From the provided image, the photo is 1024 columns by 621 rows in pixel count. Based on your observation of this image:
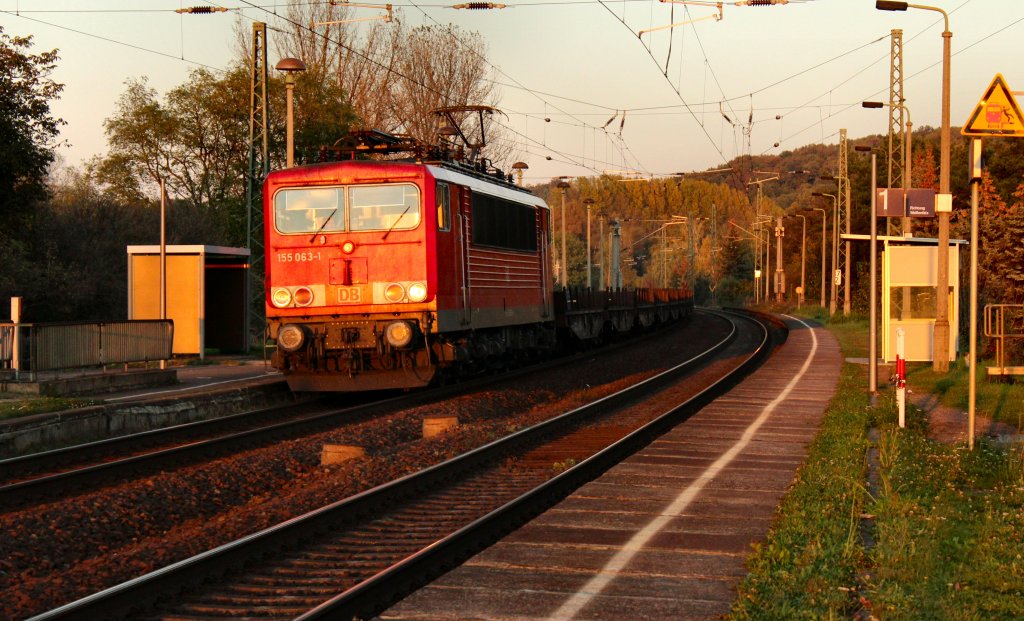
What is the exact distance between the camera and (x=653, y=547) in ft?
25.8

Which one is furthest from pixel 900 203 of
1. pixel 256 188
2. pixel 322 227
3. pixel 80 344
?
pixel 256 188

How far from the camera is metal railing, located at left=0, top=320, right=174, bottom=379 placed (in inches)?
752

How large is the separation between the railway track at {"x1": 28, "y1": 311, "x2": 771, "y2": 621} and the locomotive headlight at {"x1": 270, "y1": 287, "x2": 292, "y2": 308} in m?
5.86

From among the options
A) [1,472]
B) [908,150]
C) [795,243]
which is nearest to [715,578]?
[1,472]

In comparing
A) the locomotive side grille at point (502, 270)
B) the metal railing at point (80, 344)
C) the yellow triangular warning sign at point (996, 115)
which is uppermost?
the yellow triangular warning sign at point (996, 115)

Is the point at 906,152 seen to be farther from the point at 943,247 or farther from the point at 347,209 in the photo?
the point at 347,209

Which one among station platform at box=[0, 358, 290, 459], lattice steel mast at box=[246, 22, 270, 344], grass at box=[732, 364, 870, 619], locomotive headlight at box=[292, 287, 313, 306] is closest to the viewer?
grass at box=[732, 364, 870, 619]

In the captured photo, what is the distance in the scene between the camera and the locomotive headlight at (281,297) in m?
18.2

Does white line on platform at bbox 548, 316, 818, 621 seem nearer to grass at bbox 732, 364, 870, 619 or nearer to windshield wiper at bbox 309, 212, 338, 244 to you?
grass at bbox 732, 364, 870, 619

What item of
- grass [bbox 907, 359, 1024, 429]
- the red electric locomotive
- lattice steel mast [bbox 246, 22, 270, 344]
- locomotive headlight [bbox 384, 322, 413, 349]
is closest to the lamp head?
grass [bbox 907, 359, 1024, 429]

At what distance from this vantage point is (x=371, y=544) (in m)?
8.48

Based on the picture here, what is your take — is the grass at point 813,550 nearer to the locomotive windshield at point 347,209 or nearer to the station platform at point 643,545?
the station platform at point 643,545

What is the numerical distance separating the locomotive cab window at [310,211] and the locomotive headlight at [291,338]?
5.40 ft

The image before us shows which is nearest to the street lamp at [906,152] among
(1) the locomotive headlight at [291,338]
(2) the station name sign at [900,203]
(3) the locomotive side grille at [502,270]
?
(2) the station name sign at [900,203]
